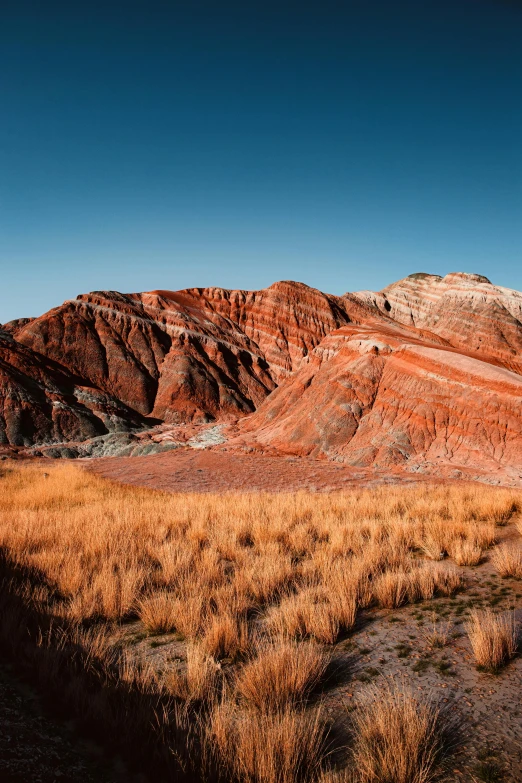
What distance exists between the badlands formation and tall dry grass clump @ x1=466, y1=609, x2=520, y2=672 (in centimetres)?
1807

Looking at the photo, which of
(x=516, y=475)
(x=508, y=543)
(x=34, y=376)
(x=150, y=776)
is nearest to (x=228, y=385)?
(x=34, y=376)

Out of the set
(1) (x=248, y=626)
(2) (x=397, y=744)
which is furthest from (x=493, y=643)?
(1) (x=248, y=626)

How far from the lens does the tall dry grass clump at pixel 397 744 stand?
101 inches

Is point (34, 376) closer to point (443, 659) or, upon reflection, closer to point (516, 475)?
point (516, 475)

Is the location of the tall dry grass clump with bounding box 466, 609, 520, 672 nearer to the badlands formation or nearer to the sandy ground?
the sandy ground

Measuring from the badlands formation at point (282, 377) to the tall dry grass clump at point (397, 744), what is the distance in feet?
64.2

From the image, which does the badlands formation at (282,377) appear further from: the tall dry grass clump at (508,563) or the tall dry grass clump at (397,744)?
the tall dry grass clump at (397,744)

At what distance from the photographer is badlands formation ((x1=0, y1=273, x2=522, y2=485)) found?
78.5 feet

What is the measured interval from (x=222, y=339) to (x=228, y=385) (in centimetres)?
977

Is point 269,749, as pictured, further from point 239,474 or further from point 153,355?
point 153,355

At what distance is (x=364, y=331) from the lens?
3488 cm

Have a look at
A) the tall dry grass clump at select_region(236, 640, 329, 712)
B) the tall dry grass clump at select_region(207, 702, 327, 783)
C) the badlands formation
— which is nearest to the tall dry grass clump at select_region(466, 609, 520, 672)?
the tall dry grass clump at select_region(236, 640, 329, 712)

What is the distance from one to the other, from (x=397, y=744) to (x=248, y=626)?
7.63 ft

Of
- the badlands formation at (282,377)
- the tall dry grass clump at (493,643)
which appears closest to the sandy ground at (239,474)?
the badlands formation at (282,377)
